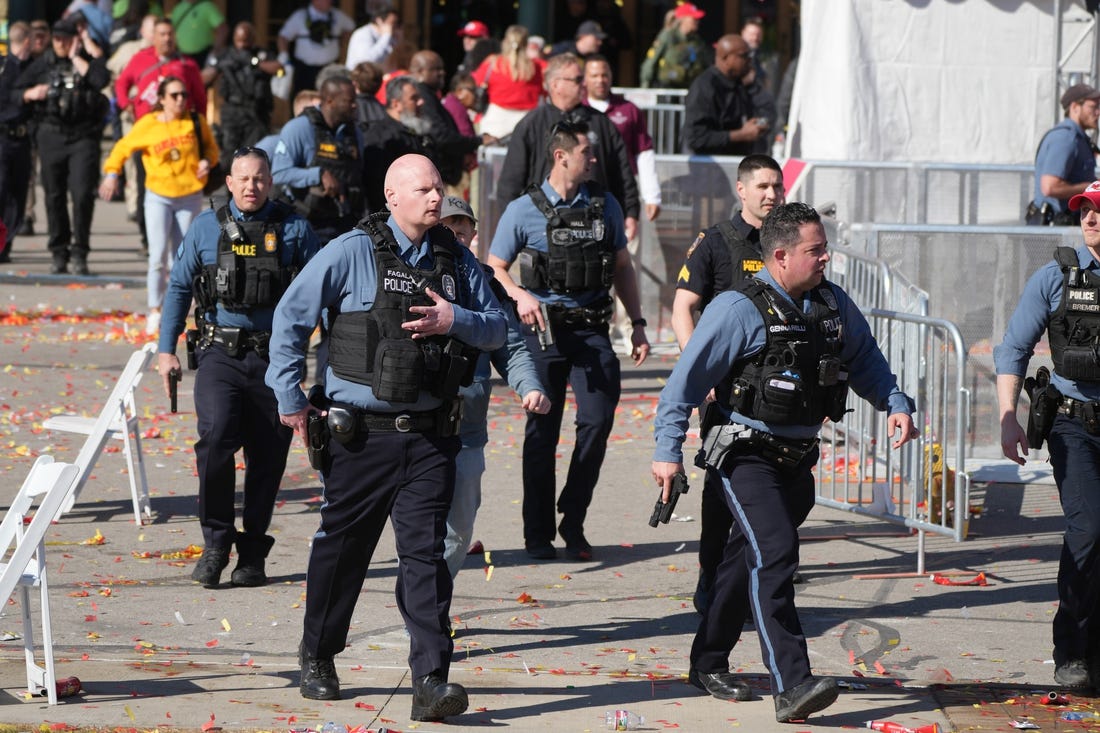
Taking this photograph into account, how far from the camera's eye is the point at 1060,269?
636cm

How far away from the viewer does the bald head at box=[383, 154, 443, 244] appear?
5.83 meters

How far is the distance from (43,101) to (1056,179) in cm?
894

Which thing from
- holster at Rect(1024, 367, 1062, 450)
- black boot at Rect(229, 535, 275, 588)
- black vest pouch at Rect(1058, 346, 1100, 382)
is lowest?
black boot at Rect(229, 535, 275, 588)

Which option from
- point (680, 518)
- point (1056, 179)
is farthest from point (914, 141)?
point (680, 518)

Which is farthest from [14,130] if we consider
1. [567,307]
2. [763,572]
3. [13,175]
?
[763,572]

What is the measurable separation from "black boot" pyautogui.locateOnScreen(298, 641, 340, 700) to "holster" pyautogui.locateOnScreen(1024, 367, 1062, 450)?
2.67 meters

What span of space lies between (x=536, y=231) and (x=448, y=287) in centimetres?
223

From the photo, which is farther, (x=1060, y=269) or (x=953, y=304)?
(x=953, y=304)

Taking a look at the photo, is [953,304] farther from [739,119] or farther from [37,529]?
[37,529]

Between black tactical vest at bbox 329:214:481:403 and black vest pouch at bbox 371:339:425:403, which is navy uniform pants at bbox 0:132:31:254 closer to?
black tactical vest at bbox 329:214:481:403

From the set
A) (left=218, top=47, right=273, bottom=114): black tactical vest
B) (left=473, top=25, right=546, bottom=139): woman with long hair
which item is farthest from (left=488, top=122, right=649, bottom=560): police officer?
(left=218, top=47, right=273, bottom=114): black tactical vest

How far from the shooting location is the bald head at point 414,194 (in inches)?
229

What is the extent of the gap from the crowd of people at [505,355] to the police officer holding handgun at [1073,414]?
0.01 metres

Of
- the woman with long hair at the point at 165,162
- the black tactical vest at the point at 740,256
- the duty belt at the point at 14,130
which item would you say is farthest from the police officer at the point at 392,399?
the duty belt at the point at 14,130
